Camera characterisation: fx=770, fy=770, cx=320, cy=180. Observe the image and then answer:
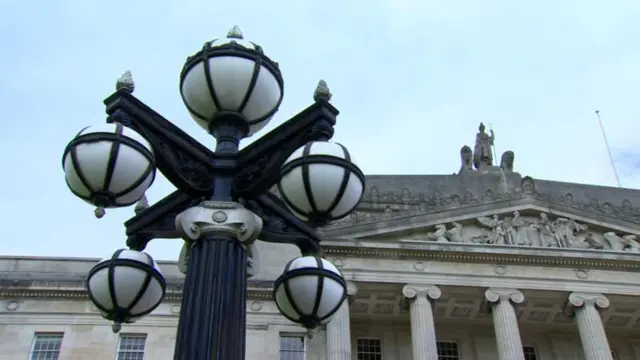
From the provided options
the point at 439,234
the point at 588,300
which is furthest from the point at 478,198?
the point at 588,300

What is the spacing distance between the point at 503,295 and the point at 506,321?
3.97 feet

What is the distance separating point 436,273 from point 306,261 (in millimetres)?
24204

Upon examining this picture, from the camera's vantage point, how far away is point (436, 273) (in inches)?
1225

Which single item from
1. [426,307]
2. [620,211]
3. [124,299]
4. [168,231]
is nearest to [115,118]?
[168,231]

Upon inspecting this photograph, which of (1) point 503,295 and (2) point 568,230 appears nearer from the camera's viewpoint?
(1) point 503,295

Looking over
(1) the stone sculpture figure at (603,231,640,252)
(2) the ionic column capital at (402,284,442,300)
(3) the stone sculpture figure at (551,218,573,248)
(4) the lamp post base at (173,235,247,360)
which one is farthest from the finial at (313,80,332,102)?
(1) the stone sculpture figure at (603,231,640,252)

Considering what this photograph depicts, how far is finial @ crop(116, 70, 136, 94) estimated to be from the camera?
7508mm

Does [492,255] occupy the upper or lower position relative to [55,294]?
upper

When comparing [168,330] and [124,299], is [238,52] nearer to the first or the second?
[124,299]

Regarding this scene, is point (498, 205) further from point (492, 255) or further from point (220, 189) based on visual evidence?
point (220, 189)

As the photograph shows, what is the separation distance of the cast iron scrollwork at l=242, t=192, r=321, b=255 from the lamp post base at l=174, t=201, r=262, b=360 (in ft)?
1.38

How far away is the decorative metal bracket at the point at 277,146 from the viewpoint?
716 centimetres

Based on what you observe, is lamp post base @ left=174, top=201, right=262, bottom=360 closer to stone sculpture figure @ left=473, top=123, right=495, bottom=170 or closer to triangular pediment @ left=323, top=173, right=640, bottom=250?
triangular pediment @ left=323, top=173, right=640, bottom=250

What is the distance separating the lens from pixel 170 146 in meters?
7.33
